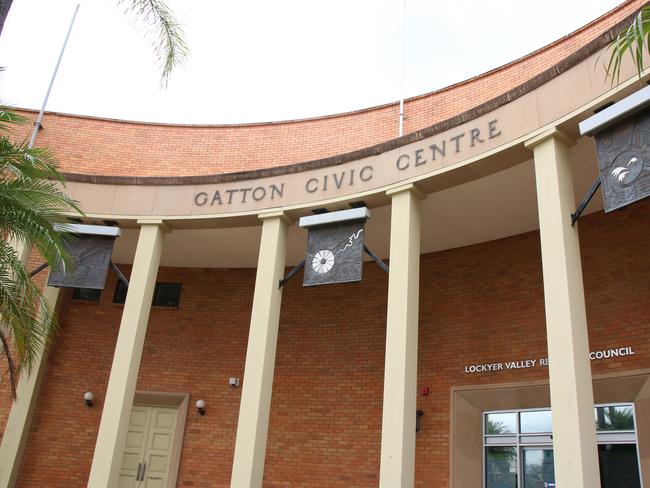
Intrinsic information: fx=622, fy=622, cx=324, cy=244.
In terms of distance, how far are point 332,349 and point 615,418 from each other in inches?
195

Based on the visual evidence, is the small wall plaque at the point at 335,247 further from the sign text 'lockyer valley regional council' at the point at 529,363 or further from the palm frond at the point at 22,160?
the palm frond at the point at 22,160

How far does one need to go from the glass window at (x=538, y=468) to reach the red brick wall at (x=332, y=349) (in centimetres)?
107

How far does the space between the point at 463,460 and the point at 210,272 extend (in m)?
6.35

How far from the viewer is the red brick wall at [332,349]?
9094 millimetres

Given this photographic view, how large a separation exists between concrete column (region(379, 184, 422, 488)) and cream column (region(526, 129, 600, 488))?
1.78 m

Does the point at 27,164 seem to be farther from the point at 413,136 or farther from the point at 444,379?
the point at 444,379

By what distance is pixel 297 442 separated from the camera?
36.5ft

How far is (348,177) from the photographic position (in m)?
9.40

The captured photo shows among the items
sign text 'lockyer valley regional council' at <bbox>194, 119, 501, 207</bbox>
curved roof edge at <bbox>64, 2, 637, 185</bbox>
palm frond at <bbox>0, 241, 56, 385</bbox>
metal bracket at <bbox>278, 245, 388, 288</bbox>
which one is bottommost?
palm frond at <bbox>0, 241, 56, 385</bbox>

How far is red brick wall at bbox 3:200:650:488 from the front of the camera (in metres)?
9.09

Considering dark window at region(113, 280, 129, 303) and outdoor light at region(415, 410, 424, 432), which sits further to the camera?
dark window at region(113, 280, 129, 303)

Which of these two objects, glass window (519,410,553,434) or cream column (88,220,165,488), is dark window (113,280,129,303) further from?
glass window (519,410,553,434)

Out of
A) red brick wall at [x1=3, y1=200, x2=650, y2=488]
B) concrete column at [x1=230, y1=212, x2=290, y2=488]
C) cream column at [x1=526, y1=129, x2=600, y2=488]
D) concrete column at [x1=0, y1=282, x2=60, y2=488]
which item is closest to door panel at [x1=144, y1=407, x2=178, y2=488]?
red brick wall at [x1=3, y1=200, x2=650, y2=488]

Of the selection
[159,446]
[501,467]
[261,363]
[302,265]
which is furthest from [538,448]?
[159,446]
